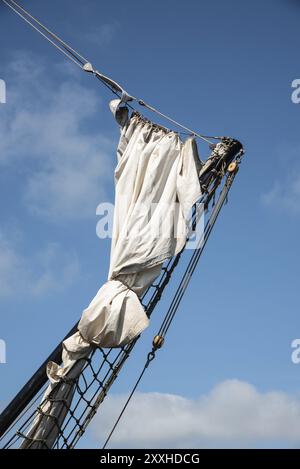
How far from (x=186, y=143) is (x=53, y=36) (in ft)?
11.5

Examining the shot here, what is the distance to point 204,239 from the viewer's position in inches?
588

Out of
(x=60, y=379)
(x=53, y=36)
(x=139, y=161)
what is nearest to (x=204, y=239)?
(x=139, y=161)

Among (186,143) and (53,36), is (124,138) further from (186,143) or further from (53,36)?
(53,36)

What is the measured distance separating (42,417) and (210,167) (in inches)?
232

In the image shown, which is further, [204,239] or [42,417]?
[204,239]

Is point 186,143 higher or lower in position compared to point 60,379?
higher

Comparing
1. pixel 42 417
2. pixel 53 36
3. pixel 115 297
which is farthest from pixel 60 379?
pixel 53 36

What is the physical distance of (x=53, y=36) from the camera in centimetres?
1573
